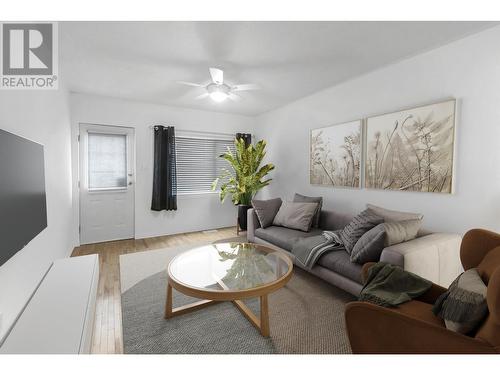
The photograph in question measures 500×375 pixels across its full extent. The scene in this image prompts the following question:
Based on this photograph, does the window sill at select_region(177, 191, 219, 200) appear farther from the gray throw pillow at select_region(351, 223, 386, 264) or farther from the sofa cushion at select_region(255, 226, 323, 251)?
the gray throw pillow at select_region(351, 223, 386, 264)

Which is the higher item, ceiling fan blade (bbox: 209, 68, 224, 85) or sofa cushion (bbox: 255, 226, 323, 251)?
ceiling fan blade (bbox: 209, 68, 224, 85)

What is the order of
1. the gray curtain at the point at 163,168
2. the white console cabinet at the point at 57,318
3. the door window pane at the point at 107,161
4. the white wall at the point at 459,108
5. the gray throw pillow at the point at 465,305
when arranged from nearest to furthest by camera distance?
1. the gray throw pillow at the point at 465,305
2. the white console cabinet at the point at 57,318
3. the white wall at the point at 459,108
4. the door window pane at the point at 107,161
5. the gray curtain at the point at 163,168

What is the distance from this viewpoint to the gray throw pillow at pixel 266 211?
3561 mm

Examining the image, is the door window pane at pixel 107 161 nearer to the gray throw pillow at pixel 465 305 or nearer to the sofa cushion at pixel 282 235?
the sofa cushion at pixel 282 235

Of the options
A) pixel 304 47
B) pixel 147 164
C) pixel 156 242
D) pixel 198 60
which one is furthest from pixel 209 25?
pixel 156 242

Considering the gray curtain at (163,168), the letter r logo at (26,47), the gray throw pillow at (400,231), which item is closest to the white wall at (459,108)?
→ the gray throw pillow at (400,231)

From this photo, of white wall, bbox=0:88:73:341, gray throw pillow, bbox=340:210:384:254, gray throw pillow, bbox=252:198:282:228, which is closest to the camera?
white wall, bbox=0:88:73:341

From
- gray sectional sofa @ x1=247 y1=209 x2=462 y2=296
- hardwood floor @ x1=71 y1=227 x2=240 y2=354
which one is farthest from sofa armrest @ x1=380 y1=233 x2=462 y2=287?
hardwood floor @ x1=71 y1=227 x2=240 y2=354

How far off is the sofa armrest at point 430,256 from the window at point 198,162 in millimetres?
3741

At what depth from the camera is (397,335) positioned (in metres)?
1.13

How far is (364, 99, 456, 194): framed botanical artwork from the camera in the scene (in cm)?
235

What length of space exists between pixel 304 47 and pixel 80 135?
3.60 m

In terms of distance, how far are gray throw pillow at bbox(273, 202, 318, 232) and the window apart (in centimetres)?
207

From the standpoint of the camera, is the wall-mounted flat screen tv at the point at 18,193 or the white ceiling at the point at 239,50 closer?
the wall-mounted flat screen tv at the point at 18,193
